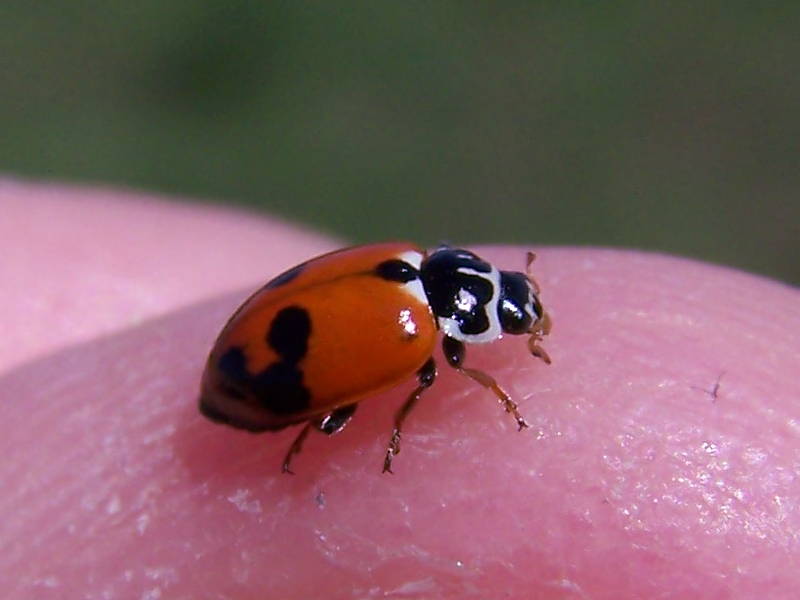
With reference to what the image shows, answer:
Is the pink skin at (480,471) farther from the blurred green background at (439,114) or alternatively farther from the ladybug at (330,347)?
the blurred green background at (439,114)

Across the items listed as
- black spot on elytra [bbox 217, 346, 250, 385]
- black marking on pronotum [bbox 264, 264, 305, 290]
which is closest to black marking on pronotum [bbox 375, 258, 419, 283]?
black marking on pronotum [bbox 264, 264, 305, 290]

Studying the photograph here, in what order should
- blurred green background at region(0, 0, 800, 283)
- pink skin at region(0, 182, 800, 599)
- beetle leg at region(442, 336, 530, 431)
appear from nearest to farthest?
pink skin at region(0, 182, 800, 599) < beetle leg at region(442, 336, 530, 431) < blurred green background at region(0, 0, 800, 283)

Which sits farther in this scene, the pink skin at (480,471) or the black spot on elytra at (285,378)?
the black spot on elytra at (285,378)

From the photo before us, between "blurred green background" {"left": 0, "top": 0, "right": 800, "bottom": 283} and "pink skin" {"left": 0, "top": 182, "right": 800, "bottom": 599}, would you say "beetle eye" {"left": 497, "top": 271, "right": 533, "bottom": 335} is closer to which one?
"pink skin" {"left": 0, "top": 182, "right": 800, "bottom": 599}

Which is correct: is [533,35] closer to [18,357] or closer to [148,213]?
[148,213]

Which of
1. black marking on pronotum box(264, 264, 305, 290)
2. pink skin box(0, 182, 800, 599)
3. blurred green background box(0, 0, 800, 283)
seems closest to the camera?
pink skin box(0, 182, 800, 599)

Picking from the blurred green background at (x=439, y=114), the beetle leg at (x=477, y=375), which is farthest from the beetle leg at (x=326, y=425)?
the blurred green background at (x=439, y=114)

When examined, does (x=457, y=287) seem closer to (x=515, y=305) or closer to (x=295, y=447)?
(x=515, y=305)

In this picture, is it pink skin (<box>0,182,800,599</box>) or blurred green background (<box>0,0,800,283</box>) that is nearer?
pink skin (<box>0,182,800,599</box>)
